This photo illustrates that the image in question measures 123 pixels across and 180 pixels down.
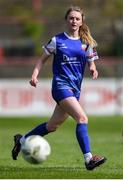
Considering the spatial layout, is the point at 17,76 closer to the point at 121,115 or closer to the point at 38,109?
the point at 38,109

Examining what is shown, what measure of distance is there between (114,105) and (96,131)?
575cm

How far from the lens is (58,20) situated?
108ft

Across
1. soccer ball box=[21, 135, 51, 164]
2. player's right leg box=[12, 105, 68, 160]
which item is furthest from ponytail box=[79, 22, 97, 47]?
soccer ball box=[21, 135, 51, 164]

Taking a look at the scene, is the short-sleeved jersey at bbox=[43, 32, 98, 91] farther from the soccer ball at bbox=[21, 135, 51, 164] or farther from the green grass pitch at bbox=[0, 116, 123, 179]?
the green grass pitch at bbox=[0, 116, 123, 179]

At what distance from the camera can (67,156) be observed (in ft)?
41.5

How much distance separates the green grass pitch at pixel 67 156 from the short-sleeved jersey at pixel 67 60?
3.88ft

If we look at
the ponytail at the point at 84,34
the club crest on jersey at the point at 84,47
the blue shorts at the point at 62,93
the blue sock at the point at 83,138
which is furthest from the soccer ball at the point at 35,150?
the ponytail at the point at 84,34

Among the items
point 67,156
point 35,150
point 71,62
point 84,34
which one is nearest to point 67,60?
point 71,62

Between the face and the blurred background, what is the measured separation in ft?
50.2

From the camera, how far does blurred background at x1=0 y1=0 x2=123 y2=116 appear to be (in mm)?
25766

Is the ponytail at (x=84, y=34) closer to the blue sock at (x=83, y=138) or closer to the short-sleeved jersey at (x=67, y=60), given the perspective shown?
the short-sleeved jersey at (x=67, y=60)

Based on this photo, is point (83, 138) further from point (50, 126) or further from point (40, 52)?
point (40, 52)

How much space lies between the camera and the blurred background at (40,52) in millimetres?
25766

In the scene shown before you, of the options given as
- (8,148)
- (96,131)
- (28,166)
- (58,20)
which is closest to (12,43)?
(58,20)
